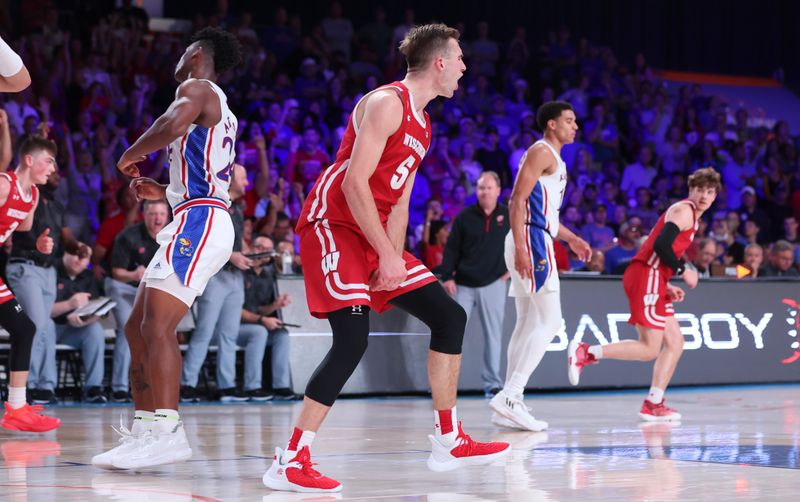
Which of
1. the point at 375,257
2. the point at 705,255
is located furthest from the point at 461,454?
the point at 705,255

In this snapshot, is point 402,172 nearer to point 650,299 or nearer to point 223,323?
point 650,299

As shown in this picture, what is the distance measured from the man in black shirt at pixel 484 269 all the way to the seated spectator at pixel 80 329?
3243mm

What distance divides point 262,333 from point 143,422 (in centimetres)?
520

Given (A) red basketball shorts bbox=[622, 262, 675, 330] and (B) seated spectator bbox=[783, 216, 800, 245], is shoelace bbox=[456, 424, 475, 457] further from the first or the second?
(B) seated spectator bbox=[783, 216, 800, 245]

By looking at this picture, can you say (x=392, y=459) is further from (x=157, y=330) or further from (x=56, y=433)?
(x=56, y=433)

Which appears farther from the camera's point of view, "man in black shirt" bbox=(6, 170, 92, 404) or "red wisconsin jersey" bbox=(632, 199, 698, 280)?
"man in black shirt" bbox=(6, 170, 92, 404)

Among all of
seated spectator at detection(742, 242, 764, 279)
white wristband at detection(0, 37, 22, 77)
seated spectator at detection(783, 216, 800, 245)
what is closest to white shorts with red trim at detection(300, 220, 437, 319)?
white wristband at detection(0, 37, 22, 77)

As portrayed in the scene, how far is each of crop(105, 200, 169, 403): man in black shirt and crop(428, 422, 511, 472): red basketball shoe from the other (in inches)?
225

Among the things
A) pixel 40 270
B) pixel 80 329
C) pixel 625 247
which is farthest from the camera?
pixel 625 247

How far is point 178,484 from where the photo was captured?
4.64 m

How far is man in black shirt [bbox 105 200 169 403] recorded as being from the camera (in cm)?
998

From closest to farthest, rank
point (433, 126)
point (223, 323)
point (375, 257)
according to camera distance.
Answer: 1. point (375, 257)
2. point (223, 323)
3. point (433, 126)

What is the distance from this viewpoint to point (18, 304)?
730 centimetres

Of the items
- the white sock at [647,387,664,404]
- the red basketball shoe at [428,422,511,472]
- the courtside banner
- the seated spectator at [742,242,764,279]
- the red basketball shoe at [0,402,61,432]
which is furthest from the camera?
the seated spectator at [742,242,764,279]
